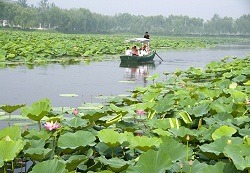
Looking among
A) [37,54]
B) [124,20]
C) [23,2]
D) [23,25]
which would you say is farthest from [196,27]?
[37,54]

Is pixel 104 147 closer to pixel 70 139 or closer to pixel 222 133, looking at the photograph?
pixel 70 139

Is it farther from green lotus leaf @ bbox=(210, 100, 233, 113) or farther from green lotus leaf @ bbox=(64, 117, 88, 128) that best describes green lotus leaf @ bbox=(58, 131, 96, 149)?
green lotus leaf @ bbox=(210, 100, 233, 113)

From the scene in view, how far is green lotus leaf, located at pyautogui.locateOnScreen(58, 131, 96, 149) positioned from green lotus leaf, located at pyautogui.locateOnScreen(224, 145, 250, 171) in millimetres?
754

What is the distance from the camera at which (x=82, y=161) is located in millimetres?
1958

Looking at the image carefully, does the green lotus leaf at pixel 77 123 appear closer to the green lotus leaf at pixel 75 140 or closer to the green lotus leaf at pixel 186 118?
the green lotus leaf at pixel 75 140

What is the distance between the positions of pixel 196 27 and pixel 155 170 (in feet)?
335

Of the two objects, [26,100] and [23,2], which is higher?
[23,2]

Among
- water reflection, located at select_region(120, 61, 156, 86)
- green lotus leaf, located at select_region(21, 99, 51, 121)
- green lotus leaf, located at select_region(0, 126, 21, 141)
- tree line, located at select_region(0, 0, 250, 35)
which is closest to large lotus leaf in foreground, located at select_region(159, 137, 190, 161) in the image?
green lotus leaf, located at select_region(0, 126, 21, 141)

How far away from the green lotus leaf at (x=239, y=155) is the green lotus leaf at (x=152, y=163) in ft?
0.97

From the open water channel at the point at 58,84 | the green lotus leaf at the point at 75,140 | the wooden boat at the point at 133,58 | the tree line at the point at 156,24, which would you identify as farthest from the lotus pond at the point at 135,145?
the tree line at the point at 156,24

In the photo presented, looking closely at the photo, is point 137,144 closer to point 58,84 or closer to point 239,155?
point 239,155

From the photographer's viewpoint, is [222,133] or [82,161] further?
[222,133]

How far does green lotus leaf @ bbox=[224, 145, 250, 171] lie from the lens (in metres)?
1.64

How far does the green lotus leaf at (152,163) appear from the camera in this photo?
1638 millimetres
